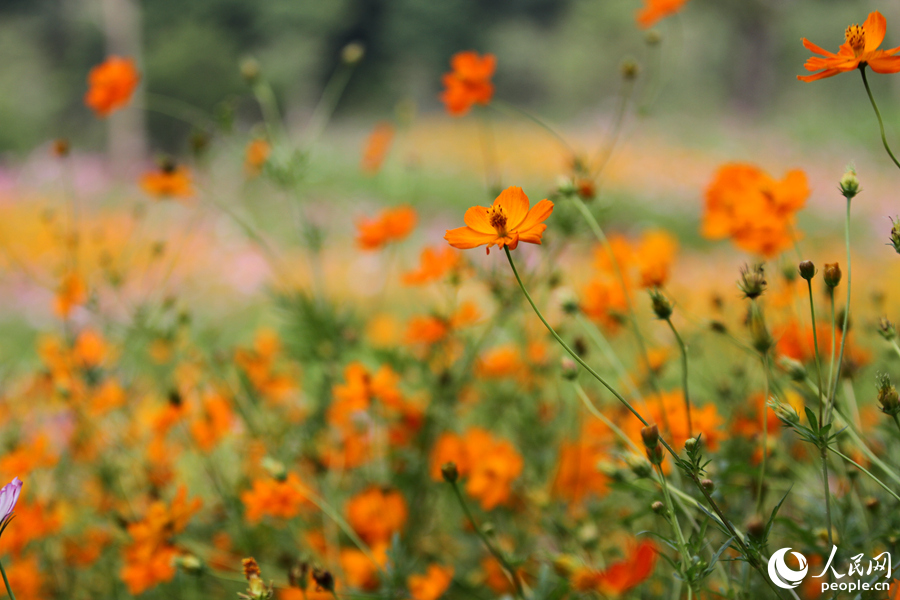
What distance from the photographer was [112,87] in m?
0.88

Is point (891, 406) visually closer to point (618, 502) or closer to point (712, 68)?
point (618, 502)

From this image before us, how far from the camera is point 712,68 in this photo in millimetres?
12438

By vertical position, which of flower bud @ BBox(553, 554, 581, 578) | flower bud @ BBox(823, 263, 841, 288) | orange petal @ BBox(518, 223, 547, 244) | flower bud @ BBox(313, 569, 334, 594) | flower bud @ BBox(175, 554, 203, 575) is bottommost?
flower bud @ BBox(175, 554, 203, 575)

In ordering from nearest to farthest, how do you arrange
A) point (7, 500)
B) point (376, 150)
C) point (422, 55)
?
point (7, 500) < point (376, 150) < point (422, 55)

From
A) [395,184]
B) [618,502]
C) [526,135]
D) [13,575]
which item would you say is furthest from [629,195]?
[13,575]

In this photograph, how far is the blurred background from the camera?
8.15 m

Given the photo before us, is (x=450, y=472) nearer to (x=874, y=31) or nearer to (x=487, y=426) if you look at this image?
(x=874, y=31)

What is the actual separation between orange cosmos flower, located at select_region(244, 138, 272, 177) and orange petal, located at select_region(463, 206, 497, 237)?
1.74 ft

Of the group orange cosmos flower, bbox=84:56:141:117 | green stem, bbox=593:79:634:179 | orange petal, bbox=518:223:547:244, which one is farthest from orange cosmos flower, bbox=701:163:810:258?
orange cosmos flower, bbox=84:56:141:117

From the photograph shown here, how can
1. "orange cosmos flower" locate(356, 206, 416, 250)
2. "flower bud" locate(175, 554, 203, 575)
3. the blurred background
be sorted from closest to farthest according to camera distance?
1. "flower bud" locate(175, 554, 203, 575)
2. "orange cosmos flower" locate(356, 206, 416, 250)
3. the blurred background

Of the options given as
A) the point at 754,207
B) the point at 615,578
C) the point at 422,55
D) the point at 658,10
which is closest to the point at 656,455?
the point at 615,578

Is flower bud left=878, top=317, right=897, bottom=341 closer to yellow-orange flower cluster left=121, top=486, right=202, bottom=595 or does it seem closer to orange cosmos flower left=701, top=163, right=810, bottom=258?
orange cosmos flower left=701, top=163, right=810, bottom=258

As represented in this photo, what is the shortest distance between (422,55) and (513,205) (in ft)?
41.0

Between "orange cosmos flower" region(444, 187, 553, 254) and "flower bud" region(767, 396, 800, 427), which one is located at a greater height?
"orange cosmos flower" region(444, 187, 553, 254)
